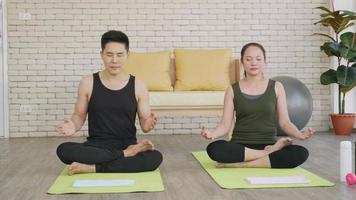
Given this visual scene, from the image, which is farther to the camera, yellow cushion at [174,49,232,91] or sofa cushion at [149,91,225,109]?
yellow cushion at [174,49,232,91]

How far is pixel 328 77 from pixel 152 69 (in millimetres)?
2084

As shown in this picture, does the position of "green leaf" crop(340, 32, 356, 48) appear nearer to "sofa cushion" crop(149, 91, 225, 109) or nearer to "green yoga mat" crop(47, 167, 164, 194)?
"sofa cushion" crop(149, 91, 225, 109)

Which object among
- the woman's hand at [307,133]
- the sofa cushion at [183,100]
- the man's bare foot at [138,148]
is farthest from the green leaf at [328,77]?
the man's bare foot at [138,148]

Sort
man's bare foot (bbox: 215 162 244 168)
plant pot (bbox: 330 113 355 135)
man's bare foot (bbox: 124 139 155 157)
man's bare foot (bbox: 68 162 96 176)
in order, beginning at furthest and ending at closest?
1. plant pot (bbox: 330 113 355 135)
2. man's bare foot (bbox: 215 162 244 168)
3. man's bare foot (bbox: 124 139 155 157)
4. man's bare foot (bbox: 68 162 96 176)

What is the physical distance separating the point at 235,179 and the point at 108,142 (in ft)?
2.85

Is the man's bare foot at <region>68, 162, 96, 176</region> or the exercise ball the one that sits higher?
the exercise ball

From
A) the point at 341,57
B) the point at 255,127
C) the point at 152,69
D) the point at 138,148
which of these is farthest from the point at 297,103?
the point at 138,148

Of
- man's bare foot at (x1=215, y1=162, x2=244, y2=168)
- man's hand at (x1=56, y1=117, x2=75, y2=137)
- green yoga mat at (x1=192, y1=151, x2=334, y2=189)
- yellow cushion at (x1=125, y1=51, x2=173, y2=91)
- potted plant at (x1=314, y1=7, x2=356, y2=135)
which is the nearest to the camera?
green yoga mat at (x1=192, y1=151, x2=334, y2=189)

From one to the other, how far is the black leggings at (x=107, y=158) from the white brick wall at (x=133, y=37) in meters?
2.80

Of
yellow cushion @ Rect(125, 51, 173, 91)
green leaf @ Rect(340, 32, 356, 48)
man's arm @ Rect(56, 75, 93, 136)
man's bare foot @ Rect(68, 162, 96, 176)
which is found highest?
green leaf @ Rect(340, 32, 356, 48)

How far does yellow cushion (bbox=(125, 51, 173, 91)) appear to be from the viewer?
5.20 metres

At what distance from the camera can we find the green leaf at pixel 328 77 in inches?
230

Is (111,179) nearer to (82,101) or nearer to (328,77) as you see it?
(82,101)

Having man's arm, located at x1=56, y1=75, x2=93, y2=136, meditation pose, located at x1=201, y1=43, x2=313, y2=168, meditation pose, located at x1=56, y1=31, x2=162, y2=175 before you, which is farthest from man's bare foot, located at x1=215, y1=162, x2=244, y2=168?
man's arm, located at x1=56, y1=75, x2=93, y2=136
